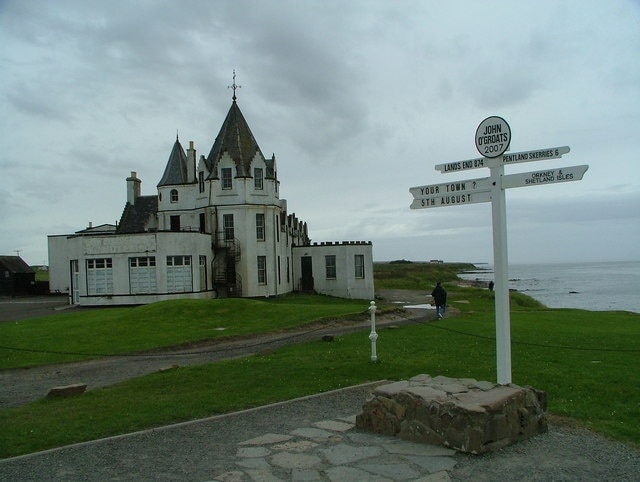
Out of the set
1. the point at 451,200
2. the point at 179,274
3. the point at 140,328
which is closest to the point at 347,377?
the point at 451,200

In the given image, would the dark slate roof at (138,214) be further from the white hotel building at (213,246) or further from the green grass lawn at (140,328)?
the green grass lawn at (140,328)

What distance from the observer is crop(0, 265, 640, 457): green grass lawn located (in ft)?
29.1

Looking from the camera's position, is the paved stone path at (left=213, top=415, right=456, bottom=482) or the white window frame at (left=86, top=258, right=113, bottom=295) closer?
the paved stone path at (left=213, top=415, right=456, bottom=482)

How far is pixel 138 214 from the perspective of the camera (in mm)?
47281

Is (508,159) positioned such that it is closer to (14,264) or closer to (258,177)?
(258,177)

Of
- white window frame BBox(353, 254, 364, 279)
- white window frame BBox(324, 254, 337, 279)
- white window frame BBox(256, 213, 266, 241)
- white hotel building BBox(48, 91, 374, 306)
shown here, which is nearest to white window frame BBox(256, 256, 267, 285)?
white hotel building BBox(48, 91, 374, 306)

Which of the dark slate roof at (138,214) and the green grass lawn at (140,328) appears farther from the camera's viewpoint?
the dark slate roof at (138,214)

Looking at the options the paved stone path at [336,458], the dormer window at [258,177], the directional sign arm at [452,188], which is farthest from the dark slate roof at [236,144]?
the paved stone path at [336,458]

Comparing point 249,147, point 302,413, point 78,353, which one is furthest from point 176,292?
point 302,413

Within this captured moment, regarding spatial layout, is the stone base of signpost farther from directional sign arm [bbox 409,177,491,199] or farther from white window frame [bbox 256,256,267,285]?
white window frame [bbox 256,256,267,285]

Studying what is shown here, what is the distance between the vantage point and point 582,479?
6.30 m

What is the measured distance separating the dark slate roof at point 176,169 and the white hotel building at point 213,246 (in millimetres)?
75

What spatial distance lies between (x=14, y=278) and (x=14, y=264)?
2062 mm

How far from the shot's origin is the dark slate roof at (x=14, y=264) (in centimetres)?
5650
